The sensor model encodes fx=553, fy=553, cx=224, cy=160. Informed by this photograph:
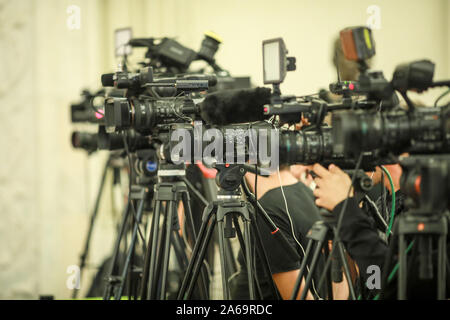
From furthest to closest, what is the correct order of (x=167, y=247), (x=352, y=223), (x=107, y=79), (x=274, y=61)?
1. (x=107, y=79)
2. (x=167, y=247)
3. (x=274, y=61)
4. (x=352, y=223)

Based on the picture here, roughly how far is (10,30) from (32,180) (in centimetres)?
93

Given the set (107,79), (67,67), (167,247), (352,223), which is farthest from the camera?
(67,67)

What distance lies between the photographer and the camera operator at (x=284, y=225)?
Result: 170 centimetres

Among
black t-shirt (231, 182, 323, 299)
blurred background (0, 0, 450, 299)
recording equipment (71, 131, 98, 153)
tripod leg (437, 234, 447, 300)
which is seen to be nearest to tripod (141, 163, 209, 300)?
black t-shirt (231, 182, 323, 299)

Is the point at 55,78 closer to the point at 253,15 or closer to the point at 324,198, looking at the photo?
the point at 253,15

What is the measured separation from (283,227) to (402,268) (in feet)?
2.18

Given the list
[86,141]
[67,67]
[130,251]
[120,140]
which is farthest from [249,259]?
[67,67]

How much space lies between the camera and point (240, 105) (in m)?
1.34

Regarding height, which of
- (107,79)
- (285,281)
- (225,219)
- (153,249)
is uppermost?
(107,79)

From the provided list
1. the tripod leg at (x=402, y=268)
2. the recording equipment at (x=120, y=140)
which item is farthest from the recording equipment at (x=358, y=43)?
the recording equipment at (x=120, y=140)

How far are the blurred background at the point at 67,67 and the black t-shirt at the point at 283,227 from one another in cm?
133

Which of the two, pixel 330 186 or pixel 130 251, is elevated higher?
pixel 330 186

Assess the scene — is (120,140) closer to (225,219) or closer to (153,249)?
(153,249)

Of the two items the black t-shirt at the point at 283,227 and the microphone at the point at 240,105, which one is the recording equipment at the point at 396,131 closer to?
the microphone at the point at 240,105
